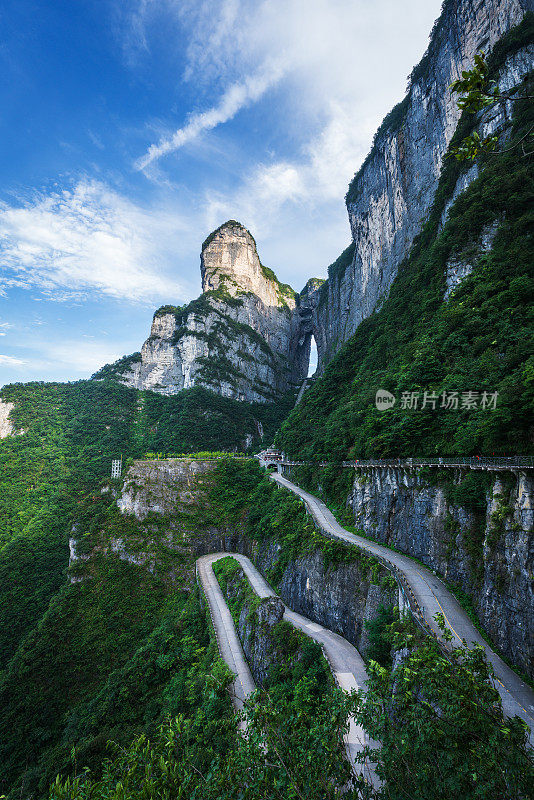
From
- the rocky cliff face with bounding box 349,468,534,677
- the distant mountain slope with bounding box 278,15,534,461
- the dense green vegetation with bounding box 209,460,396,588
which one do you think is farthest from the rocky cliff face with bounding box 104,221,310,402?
the rocky cliff face with bounding box 349,468,534,677

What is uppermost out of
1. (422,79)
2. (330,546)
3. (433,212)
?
(422,79)

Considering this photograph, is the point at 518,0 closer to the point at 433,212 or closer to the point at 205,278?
the point at 433,212

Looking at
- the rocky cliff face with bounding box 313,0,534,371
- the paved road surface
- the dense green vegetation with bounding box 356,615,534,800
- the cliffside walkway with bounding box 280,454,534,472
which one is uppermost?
the rocky cliff face with bounding box 313,0,534,371

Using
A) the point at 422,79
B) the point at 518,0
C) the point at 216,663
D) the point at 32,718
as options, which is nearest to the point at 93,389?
the point at 32,718

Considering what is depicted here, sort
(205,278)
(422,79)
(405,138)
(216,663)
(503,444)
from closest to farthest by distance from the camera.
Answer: (503,444)
(216,663)
(422,79)
(405,138)
(205,278)

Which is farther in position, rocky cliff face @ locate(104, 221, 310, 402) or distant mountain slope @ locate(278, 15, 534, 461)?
rocky cliff face @ locate(104, 221, 310, 402)

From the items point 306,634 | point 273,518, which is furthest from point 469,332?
point 273,518

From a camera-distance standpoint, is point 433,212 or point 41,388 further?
point 41,388

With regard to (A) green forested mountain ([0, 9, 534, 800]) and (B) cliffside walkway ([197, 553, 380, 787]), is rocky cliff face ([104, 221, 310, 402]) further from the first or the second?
(B) cliffside walkway ([197, 553, 380, 787])

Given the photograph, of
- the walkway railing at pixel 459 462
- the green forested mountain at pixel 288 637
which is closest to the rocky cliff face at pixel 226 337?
the green forested mountain at pixel 288 637
